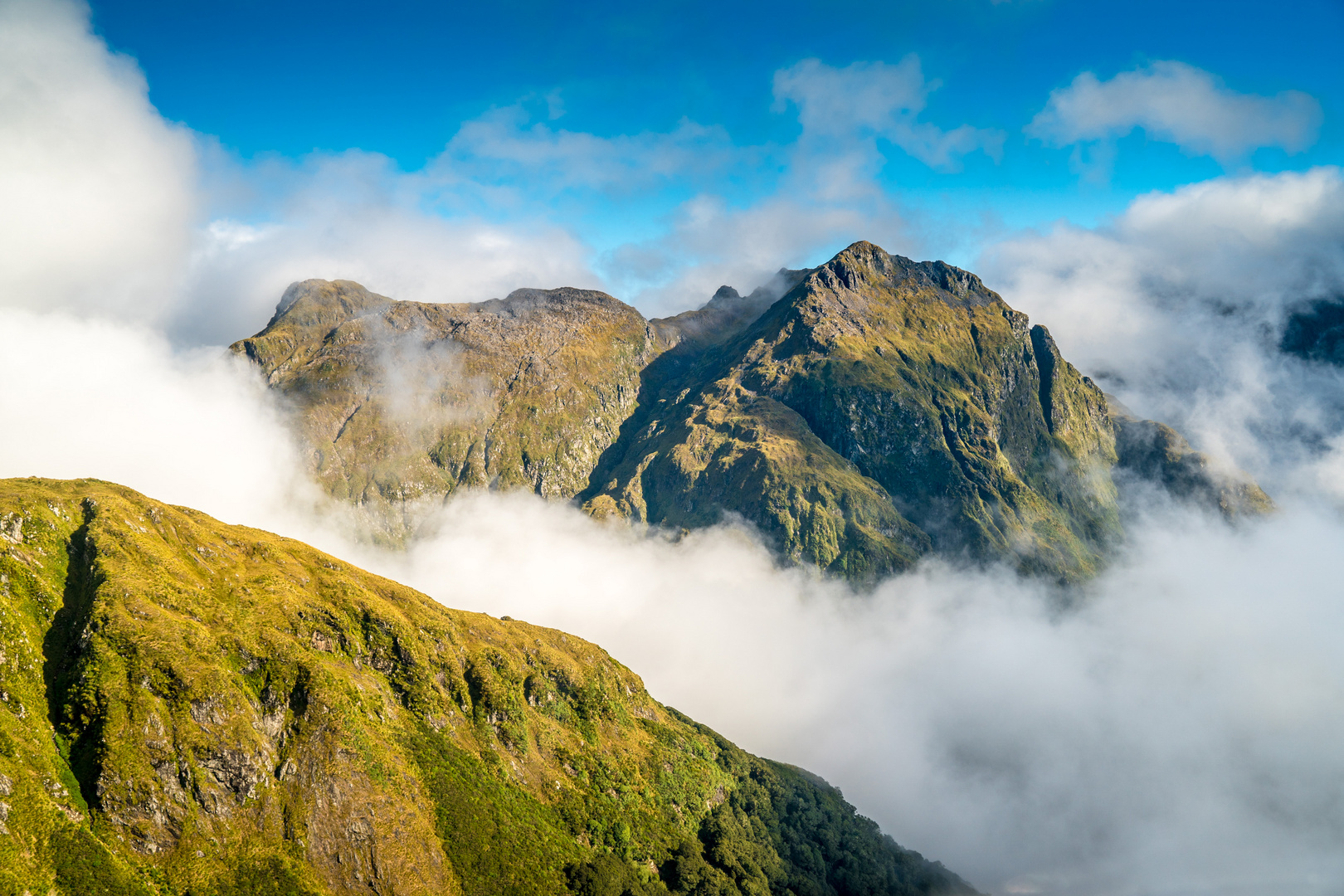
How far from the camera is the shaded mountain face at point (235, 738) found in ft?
403

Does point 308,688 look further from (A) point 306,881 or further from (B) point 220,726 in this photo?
(A) point 306,881

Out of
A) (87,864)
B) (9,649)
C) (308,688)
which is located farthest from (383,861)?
(9,649)

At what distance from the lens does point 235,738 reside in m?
141

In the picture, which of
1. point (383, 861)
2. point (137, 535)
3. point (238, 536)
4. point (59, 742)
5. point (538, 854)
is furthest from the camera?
point (238, 536)

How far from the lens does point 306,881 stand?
5374 inches

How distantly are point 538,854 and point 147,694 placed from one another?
92.0 m

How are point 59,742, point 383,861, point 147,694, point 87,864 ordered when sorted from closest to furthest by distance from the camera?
point 87,864 → point 59,742 → point 147,694 → point 383,861

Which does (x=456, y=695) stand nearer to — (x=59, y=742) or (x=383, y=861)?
(x=383, y=861)

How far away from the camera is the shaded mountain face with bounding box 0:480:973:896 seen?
403 ft

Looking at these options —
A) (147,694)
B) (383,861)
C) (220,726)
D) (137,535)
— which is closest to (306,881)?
(383,861)

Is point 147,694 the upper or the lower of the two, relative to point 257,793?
upper

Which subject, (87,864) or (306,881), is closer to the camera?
(87,864)

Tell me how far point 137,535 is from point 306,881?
8460 cm

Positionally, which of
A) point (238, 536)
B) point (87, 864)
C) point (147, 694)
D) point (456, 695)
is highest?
point (238, 536)
